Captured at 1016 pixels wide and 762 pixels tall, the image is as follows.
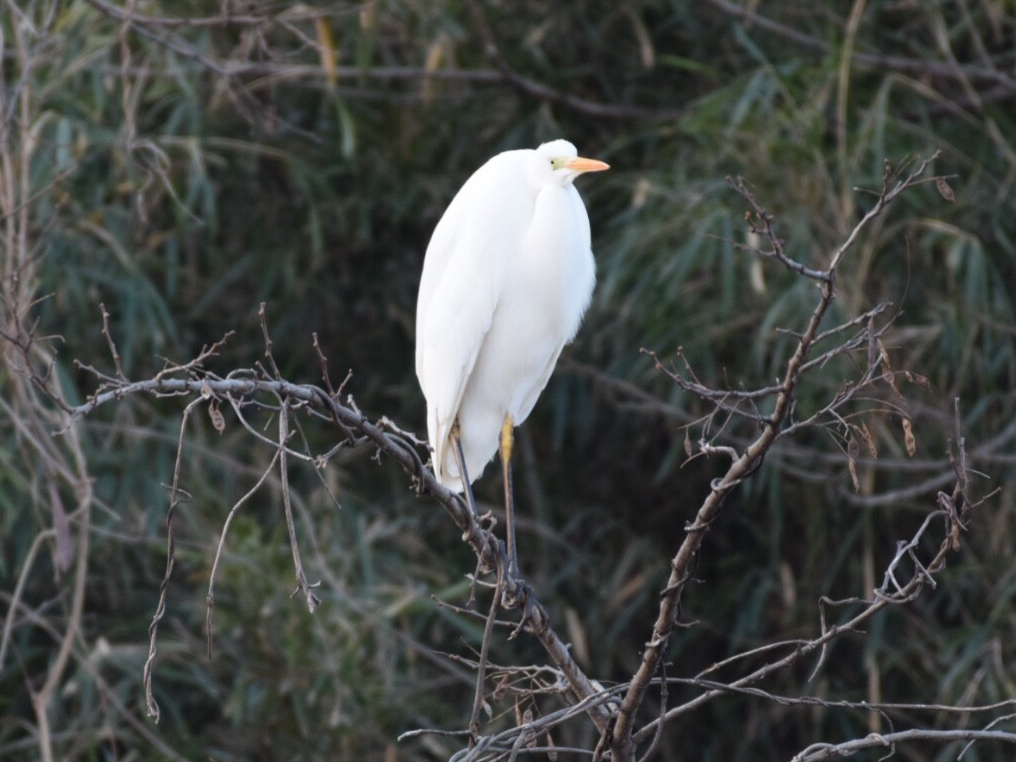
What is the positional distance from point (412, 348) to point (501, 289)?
2.00 meters

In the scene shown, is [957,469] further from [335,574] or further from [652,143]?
[652,143]

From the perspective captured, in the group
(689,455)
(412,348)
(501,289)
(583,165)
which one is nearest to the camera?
(689,455)

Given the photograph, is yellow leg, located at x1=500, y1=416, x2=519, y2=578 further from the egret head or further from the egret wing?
the egret head

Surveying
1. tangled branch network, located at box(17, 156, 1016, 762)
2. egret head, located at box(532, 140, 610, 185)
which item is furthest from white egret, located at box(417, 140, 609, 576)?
tangled branch network, located at box(17, 156, 1016, 762)

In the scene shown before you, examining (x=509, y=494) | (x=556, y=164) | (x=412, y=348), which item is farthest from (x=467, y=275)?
(x=412, y=348)

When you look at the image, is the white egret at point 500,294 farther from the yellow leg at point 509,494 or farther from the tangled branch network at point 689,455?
the tangled branch network at point 689,455

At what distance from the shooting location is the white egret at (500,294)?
7.16ft

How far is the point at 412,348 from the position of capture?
4.21 m

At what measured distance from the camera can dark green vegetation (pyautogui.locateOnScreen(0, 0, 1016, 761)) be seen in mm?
3209

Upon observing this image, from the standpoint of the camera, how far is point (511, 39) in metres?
4.11

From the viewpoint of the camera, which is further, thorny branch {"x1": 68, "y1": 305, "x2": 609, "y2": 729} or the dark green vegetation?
the dark green vegetation

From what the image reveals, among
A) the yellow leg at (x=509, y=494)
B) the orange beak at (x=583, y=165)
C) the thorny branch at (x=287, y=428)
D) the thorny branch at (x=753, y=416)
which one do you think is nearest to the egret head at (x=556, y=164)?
the orange beak at (x=583, y=165)

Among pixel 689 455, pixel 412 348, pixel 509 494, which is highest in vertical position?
pixel 689 455

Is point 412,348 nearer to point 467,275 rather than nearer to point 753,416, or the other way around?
point 467,275
